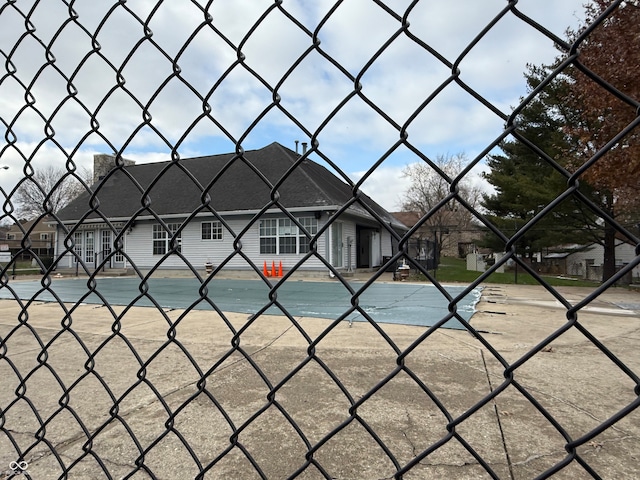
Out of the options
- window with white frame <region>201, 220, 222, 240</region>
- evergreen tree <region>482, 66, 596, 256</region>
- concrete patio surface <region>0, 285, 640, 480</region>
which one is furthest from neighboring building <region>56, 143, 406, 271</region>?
concrete patio surface <region>0, 285, 640, 480</region>

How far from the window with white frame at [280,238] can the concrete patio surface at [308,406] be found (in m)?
9.86

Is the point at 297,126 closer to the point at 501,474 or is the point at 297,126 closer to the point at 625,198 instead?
the point at 501,474

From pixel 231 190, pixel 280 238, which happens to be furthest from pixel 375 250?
pixel 231 190

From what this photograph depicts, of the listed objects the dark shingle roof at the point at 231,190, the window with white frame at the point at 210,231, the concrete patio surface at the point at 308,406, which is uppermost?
the dark shingle roof at the point at 231,190

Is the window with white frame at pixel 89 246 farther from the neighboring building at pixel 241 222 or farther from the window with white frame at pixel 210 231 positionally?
the window with white frame at pixel 210 231

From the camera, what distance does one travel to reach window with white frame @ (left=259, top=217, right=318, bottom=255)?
14305 millimetres

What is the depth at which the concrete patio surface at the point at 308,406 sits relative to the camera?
138 centimetres

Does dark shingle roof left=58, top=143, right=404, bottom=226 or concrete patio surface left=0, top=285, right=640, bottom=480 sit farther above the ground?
dark shingle roof left=58, top=143, right=404, bottom=226

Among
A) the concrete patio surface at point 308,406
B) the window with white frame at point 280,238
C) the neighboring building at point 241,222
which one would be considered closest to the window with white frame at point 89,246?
the neighboring building at point 241,222

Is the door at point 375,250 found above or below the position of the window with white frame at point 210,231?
below

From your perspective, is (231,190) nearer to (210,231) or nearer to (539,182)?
(210,231)

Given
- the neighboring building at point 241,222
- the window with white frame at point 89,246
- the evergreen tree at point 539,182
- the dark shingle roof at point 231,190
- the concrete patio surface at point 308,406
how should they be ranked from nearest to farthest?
the concrete patio surface at point 308,406 < the evergreen tree at point 539,182 < the neighboring building at point 241,222 < the dark shingle roof at point 231,190 < the window with white frame at point 89,246

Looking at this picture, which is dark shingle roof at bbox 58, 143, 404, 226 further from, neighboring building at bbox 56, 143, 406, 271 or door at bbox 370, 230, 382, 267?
door at bbox 370, 230, 382, 267

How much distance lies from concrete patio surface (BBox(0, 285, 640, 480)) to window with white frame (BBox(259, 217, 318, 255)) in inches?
388
